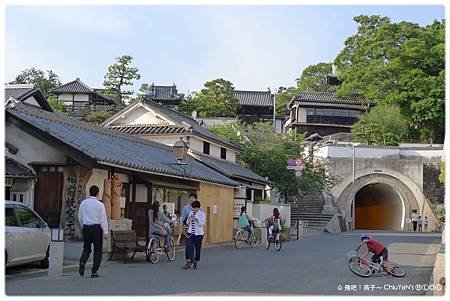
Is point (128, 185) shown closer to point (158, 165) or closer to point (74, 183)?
point (158, 165)

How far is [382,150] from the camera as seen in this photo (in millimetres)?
46406

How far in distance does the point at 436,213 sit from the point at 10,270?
37.5m

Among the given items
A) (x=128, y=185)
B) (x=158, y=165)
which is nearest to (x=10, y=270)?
(x=128, y=185)

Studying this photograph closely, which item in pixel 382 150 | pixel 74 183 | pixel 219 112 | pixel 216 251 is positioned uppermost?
pixel 219 112

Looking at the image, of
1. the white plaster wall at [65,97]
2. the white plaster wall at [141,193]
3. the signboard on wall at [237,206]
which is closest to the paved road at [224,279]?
the white plaster wall at [141,193]

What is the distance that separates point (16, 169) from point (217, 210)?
1090 cm

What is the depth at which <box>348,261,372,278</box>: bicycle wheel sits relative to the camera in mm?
12672

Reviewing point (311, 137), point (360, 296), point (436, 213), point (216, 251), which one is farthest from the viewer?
point (311, 137)

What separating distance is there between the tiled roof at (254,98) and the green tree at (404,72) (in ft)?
33.5

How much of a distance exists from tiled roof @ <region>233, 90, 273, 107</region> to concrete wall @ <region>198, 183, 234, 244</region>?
123 ft

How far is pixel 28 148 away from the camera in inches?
604

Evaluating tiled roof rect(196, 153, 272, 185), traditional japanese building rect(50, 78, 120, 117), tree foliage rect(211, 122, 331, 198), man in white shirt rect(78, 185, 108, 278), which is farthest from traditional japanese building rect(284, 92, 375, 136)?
man in white shirt rect(78, 185, 108, 278)

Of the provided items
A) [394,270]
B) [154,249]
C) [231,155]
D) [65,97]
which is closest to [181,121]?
[231,155]

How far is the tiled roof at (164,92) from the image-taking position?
60219 millimetres
